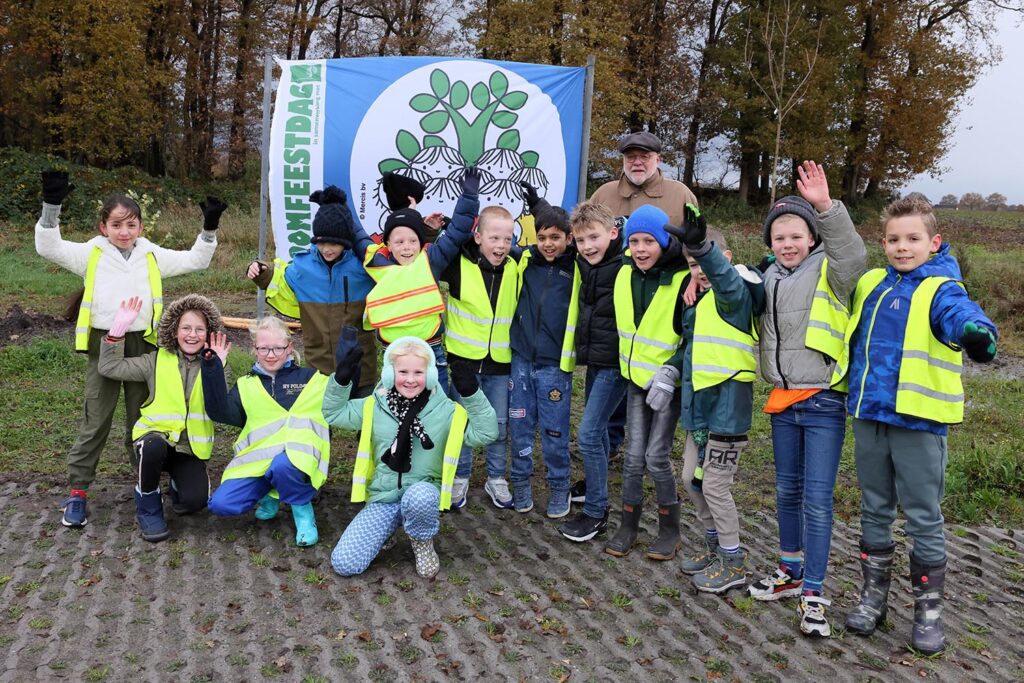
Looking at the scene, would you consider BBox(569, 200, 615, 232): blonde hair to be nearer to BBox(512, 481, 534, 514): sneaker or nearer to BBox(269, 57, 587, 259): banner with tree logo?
BBox(512, 481, 534, 514): sneaker

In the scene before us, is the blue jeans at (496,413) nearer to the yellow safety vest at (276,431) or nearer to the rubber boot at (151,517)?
the yellow safety vest at (276,431)

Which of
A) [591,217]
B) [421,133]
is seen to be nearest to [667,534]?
[591,217]

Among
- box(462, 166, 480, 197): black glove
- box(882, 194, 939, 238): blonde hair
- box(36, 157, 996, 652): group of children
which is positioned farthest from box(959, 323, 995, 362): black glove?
box(462, 166, 480, 197): black glove

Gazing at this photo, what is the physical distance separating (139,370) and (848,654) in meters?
4.09

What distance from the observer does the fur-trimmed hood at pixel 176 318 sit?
4.92 m

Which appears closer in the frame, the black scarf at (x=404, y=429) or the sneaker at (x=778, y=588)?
the sneaker at (x=778, y=588)

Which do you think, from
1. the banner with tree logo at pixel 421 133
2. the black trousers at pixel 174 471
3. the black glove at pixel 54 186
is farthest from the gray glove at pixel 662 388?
the black glove at pixel 54 186

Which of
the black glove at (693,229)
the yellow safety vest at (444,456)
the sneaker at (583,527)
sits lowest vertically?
the sneaker at (583,527)

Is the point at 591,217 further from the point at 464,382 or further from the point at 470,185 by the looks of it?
the point at 464,382

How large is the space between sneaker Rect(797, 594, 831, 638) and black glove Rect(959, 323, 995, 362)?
1.39 meters

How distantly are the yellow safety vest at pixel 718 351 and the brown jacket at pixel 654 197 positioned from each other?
5.11 feet

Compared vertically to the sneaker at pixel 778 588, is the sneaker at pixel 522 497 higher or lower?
higher

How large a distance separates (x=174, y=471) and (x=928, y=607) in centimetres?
416

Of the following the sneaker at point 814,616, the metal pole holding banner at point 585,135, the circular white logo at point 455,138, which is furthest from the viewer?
the metal pole holding banner at point 585,135
